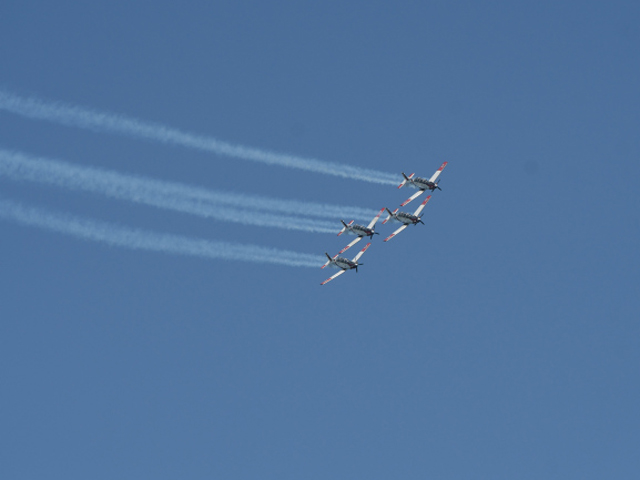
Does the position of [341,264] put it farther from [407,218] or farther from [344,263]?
[407,218]

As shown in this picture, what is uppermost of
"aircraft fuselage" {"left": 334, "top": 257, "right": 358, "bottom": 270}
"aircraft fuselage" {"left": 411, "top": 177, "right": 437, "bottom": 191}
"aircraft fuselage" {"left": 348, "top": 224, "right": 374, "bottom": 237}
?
"aircraft fuselage" {"left": 411, "top": 177, "right": 437, "bottom": 191}

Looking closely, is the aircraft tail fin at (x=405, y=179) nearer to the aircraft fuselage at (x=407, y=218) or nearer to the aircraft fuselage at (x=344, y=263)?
the aircraft fuselage at (x=407, y=218)

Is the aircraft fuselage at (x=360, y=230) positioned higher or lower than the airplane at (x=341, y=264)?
higher

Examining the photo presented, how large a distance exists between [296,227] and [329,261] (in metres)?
9.23

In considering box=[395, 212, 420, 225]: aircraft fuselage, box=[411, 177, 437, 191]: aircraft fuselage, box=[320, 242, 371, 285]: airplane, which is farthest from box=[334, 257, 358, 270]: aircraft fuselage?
box=[411, 177, 437, 191]: aircraft fuselage

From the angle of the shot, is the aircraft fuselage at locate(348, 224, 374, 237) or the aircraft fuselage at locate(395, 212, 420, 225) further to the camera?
the aircraft fuselage at locate(395, 212, 420, 225)

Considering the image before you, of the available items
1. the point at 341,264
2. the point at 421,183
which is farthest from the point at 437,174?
the point at 341,264

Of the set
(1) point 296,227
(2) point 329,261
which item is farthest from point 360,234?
(1) point 296,227

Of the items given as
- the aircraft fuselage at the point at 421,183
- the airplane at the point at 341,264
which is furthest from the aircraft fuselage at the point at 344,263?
the aircraft fuselage at the point at 421,183

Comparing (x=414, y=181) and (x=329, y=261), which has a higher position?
(x=414, y=181)

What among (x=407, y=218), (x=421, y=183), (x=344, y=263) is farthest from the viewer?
(x=421, y=183)

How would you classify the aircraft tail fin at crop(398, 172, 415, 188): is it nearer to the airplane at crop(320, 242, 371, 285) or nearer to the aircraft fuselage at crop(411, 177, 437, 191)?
the aircraft fuselage at crop(411, 177, 437, 191)

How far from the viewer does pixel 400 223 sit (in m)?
95.5

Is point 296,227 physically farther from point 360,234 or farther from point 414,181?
point 414,181
